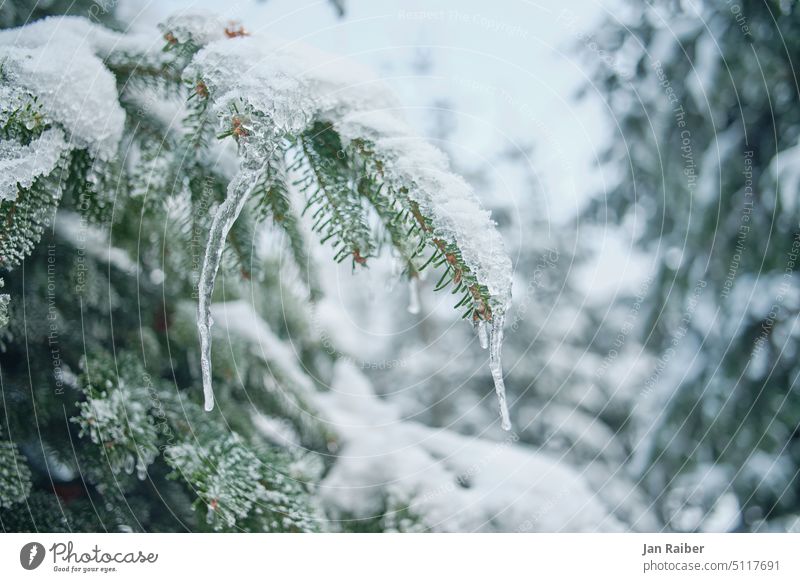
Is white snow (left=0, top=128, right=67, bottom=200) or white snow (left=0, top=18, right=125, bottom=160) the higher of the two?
white snow (left=0, top=18, right=125, bottom=160)

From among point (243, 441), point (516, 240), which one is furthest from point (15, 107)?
point (516, 240)

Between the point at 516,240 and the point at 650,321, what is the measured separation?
15.3 inches

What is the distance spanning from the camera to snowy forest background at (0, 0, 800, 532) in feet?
1.57

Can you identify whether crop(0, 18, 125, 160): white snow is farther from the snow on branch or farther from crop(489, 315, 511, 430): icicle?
crop(489, 315, 511, 430): icicle

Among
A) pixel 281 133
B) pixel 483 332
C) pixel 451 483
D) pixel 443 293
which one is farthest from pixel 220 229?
pixel 443 293

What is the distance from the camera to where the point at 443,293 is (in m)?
1.29

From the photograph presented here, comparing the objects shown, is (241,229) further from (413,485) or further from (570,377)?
(570,377)
